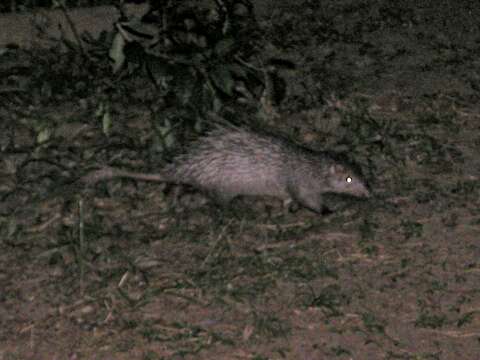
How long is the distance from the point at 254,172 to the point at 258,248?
682 millimetres

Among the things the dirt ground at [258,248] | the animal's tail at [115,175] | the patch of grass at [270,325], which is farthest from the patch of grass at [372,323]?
the animal's tail at [115,175]

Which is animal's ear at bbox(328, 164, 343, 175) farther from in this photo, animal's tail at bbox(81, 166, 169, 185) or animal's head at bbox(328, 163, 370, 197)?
animal's tail at bbox(81, 166, 169, 185)

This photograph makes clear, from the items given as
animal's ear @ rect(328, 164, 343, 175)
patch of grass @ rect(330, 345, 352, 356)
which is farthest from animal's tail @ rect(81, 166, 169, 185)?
patch of grass @ rect(330, 345, 352, 356)

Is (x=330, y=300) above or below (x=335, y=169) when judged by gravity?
below

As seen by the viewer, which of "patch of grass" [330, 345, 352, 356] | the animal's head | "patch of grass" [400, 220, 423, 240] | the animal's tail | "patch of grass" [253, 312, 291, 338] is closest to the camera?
"patch of grass" [330, 345, 352, 356]

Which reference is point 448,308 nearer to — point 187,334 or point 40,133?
point 187,334

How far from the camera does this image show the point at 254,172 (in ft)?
16.6

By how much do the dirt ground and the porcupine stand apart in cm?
8

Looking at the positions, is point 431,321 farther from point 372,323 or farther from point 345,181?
point 345,181

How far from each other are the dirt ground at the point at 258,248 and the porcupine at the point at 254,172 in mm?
84

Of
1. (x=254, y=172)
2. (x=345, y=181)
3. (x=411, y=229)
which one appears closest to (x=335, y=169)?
(x=345, y=181)

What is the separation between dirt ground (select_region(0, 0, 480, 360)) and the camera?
3793 mm

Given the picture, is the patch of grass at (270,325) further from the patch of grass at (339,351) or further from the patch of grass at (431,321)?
the patch of grass at (431,321)

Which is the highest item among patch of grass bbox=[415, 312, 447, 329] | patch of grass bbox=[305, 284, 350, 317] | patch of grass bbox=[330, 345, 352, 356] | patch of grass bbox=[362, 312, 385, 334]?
patch of grass bbox=[415, 312, 447, 329]
